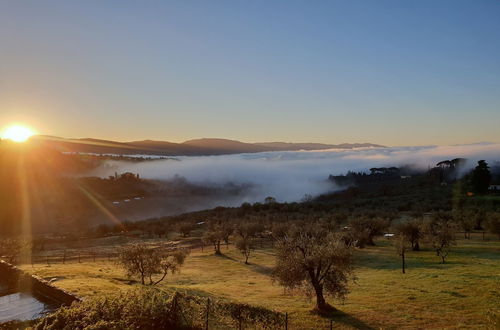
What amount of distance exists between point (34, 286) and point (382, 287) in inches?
1617

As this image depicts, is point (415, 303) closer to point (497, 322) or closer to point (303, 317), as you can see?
point (303, 317)

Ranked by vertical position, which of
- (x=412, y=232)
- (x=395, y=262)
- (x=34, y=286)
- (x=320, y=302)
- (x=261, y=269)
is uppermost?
(x=34, y=286)

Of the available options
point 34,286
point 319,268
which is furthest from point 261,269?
point 34,286

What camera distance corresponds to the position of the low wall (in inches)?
1115

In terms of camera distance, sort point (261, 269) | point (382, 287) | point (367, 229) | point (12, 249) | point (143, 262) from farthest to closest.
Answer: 1. point (367, 229)
2. point (12, 249)
3. point (261, 269)
4. point (143, 262)
5. point (382, 287)

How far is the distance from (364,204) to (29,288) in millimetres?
184801

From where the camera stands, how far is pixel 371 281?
52.9 meters

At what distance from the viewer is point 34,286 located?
31016 mm

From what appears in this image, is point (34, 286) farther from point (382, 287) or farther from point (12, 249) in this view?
point (12, 249)

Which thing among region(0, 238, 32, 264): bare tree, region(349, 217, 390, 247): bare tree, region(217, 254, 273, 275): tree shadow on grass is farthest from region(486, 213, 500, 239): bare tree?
region(0, 238, 32, 264): bare tree

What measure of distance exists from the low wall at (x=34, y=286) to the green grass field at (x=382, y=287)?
16.0 feet

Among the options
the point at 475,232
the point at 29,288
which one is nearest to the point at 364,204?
the point at 475,232

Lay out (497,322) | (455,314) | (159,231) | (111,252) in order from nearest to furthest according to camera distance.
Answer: (497,322) → (455,314) → (111,252) → (159,231)

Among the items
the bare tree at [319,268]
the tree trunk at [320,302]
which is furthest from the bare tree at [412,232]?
the tree trunk at [320,302]
